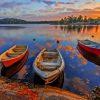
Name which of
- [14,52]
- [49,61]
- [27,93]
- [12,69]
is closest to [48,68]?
[49,61]

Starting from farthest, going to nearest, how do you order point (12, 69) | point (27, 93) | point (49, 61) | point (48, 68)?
point (12, 69) → point (49, 61) → point (48, 68) → point (27, 93)

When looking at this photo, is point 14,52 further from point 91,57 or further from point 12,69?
point 91,57

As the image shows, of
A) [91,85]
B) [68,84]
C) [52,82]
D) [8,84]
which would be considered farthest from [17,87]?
[91,85]

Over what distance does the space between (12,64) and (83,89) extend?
10937 mm

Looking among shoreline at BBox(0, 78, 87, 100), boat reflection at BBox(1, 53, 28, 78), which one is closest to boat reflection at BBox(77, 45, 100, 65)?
boat reflection at BBox(1, 53, 28, 78)

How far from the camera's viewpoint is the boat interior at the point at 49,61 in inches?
898

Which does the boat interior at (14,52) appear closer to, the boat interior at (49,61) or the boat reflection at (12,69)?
the boat reflection at (12,69)

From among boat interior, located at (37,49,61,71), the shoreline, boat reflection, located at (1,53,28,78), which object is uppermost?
boat interior, located at (37,49,61,71)

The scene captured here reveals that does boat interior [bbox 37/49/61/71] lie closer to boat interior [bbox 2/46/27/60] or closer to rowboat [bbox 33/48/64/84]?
rowboat [bbox 33/48/64/84]

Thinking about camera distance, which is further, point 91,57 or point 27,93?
Result: point 91,57

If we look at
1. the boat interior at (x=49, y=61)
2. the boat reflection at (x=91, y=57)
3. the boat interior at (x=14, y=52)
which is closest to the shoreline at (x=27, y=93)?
the boat interior at (x=49, y=61)

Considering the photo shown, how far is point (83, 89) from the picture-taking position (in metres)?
21.2

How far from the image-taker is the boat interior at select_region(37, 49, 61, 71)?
74.8ft

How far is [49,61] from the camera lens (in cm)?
2667
